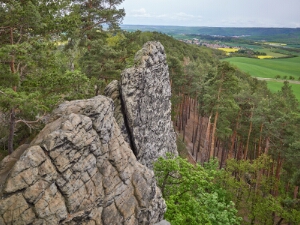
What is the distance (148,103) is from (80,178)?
10.5 m

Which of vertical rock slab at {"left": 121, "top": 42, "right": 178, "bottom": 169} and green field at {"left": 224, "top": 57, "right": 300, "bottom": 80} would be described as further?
green field at {"left": 224, "top": 57, "right": 300, "bottom": 80}

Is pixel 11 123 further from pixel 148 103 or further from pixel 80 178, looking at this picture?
pixel 148 103

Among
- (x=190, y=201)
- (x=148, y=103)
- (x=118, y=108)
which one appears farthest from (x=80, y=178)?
(x=148, y=103)

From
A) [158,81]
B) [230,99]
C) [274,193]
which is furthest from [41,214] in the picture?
[274,193]

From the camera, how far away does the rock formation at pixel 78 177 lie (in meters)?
8.70

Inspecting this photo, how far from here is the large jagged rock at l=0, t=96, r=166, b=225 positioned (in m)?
8.69

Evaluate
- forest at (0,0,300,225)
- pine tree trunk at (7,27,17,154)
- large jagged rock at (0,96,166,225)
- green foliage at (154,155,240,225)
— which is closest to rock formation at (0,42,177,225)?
large jagged rock at (0,96,166,225)

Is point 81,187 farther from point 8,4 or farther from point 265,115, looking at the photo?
point 265,115

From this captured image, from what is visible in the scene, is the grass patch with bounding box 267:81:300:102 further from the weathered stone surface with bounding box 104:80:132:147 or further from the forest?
the weathered stone surface with bounding box 104:80:132:147

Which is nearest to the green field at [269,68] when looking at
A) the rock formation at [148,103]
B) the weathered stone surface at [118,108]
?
the rock formation at [148,103]

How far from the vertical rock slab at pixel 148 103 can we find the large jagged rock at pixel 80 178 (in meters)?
5.45

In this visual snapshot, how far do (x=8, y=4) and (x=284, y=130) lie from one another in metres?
26.4

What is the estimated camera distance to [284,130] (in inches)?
1019

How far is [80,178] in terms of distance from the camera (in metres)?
10.1
